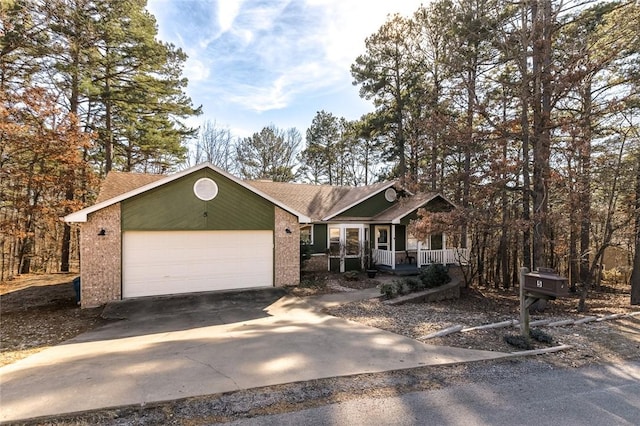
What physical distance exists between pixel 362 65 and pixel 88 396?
75.3ft

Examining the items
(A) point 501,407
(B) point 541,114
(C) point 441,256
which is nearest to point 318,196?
(C) point 441,256

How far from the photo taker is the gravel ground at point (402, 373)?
361 centimetres

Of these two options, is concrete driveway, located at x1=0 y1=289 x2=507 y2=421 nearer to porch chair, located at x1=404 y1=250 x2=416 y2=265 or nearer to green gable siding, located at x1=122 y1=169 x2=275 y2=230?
green gable siding, located at x1=122 y1=169 x2=275 y2=230

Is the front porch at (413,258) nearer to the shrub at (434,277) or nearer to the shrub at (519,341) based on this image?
the shrub at (434,277)

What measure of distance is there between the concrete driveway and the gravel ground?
20 centimetres

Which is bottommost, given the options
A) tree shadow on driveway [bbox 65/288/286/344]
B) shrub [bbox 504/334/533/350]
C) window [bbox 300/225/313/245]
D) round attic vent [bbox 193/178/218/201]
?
tree shadow on driveway [bbox 65/288/286/344]

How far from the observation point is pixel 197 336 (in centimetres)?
688

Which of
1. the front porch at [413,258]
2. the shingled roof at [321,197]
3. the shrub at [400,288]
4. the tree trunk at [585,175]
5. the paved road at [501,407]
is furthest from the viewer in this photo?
the front porch at [413,258]

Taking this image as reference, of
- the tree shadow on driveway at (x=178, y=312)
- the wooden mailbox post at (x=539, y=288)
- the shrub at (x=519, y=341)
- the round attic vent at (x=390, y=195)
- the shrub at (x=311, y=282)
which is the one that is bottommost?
the tree shadow on driveway at (x=178, y=312)

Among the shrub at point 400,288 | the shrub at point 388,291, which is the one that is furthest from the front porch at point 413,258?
the shrub at point 388,291

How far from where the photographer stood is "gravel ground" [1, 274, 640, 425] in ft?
11.8

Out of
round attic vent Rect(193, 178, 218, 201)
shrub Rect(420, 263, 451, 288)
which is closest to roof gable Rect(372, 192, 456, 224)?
shrub Rect(420, 263, 451, 288)

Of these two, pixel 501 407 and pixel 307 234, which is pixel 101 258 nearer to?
pixel 307 234

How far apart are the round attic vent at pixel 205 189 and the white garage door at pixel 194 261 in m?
1.22
